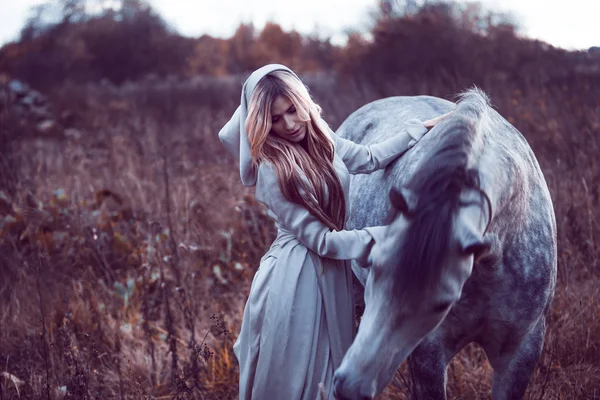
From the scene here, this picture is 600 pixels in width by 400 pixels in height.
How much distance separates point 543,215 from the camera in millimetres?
2031

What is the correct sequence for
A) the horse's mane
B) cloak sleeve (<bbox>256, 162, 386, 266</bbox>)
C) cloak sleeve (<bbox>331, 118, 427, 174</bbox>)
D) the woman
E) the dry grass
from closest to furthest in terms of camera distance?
the horse's mane < cloak sleeve (<bbox>256, 162, 386, 266</bbox>) < the woman < cloak sleeve (<bbox>331, 118, 427, 174</bbox>) < the dry grass

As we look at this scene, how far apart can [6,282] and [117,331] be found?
1198 mm

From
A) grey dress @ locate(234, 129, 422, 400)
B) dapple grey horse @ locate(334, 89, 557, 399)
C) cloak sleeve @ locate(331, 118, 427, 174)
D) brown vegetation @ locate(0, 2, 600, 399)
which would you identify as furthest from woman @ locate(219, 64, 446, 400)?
brown vegetation @ locate(0, 2, 600, 399)

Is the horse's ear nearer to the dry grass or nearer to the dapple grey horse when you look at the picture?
the dapple grey horse

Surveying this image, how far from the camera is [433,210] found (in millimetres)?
1351

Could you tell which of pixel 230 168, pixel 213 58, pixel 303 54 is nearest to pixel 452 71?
pixel 230 168

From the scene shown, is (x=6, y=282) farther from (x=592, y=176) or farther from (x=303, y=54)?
(x=303, y=54)

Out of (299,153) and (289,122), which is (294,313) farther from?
(289,122)

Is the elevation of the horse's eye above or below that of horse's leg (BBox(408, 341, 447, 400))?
above

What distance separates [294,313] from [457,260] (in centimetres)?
80

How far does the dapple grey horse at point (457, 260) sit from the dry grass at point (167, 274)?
1.99 ft

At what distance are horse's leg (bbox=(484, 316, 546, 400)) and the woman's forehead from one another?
1.25 metres

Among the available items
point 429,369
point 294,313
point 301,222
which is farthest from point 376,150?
point 429,369

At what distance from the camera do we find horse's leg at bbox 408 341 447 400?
2014mm
